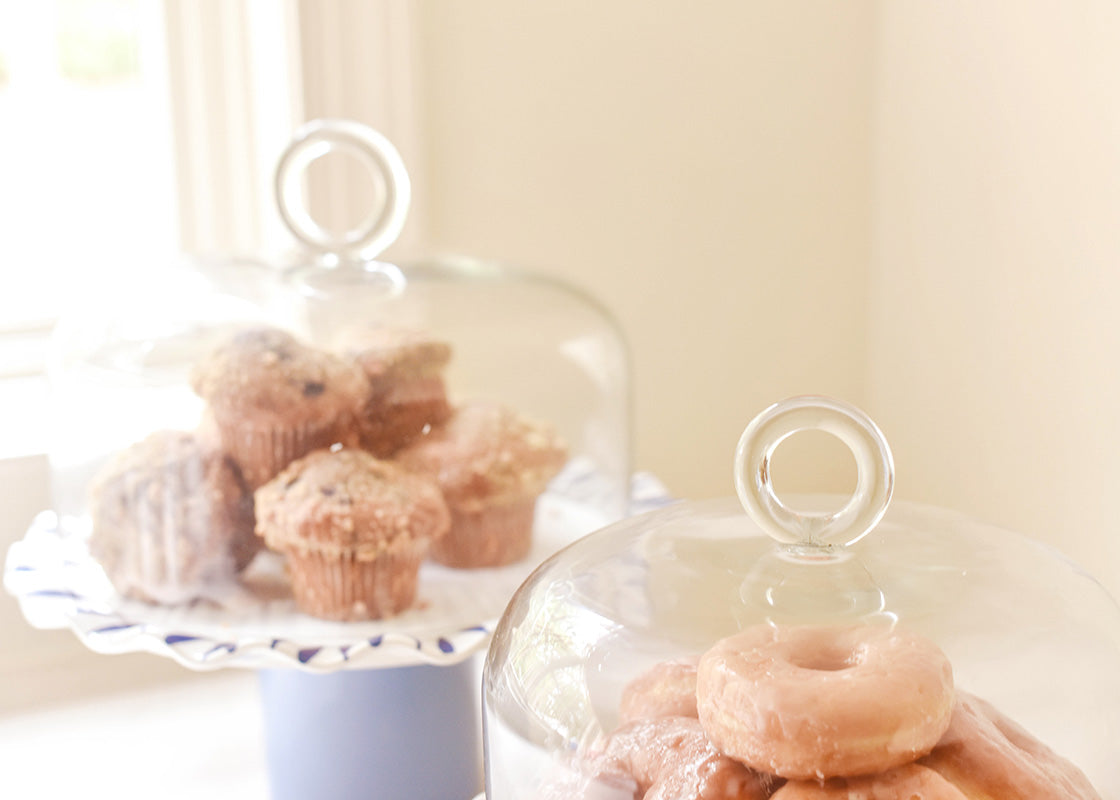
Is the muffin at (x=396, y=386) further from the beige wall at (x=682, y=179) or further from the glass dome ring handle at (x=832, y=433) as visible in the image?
the beige wall at (x=682, y=179)

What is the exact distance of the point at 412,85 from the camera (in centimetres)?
130

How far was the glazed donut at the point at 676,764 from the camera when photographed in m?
0.42

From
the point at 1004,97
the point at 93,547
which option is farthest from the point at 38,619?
the point at 1004,97

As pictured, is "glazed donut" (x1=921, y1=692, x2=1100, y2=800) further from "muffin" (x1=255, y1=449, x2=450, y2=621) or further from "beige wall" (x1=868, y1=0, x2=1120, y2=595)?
"beige wall" (x1=868, y1=0, x2=1120, y2=595)

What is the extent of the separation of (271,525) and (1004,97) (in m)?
0.95

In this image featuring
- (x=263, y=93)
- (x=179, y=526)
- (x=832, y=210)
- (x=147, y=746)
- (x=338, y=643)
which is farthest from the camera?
(x=832, y=210)

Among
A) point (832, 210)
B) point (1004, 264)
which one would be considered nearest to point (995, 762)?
point (1004, 264)

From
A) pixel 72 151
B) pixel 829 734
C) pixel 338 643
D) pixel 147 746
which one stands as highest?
pixel 72 151

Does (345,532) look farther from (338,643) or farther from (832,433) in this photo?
(832,433)

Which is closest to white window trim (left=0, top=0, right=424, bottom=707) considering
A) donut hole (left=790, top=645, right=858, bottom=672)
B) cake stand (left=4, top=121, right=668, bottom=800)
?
cake stand (left=4, top=121, right=668, bottom=800)

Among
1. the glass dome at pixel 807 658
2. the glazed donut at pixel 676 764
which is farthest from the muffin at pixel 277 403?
the glazed donut at pixel 676 764

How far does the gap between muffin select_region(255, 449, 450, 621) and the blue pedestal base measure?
7 cm

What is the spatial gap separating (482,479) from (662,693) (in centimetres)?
40

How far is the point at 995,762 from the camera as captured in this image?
42 centimetres
